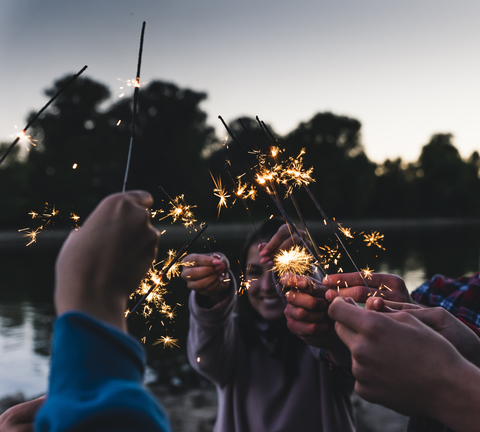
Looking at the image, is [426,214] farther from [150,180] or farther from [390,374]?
[390,374]

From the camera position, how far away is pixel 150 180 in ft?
119

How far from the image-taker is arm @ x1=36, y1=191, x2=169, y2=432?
74cm

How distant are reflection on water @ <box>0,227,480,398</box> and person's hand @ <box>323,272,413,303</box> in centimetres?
104

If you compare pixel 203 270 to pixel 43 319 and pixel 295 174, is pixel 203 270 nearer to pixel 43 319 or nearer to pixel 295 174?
pixel 295 174

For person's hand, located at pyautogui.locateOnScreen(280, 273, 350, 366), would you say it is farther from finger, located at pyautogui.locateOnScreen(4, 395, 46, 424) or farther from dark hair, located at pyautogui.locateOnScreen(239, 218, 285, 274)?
finger, located at pyautogui.locateOnScreen(4, 395, 46, 424)

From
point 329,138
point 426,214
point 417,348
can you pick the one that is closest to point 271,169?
point 417,348

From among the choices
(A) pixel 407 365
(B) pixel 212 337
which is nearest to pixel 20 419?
(A) pixel 407 365

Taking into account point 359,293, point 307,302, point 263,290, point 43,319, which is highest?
point 359,293

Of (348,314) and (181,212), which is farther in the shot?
(181,212)

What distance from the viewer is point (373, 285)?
83.6 inches

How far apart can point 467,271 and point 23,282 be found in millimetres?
24731

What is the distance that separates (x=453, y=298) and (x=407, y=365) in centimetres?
181

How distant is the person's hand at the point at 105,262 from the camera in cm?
88

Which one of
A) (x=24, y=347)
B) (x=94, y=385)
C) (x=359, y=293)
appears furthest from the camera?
(x=24, y=347)
